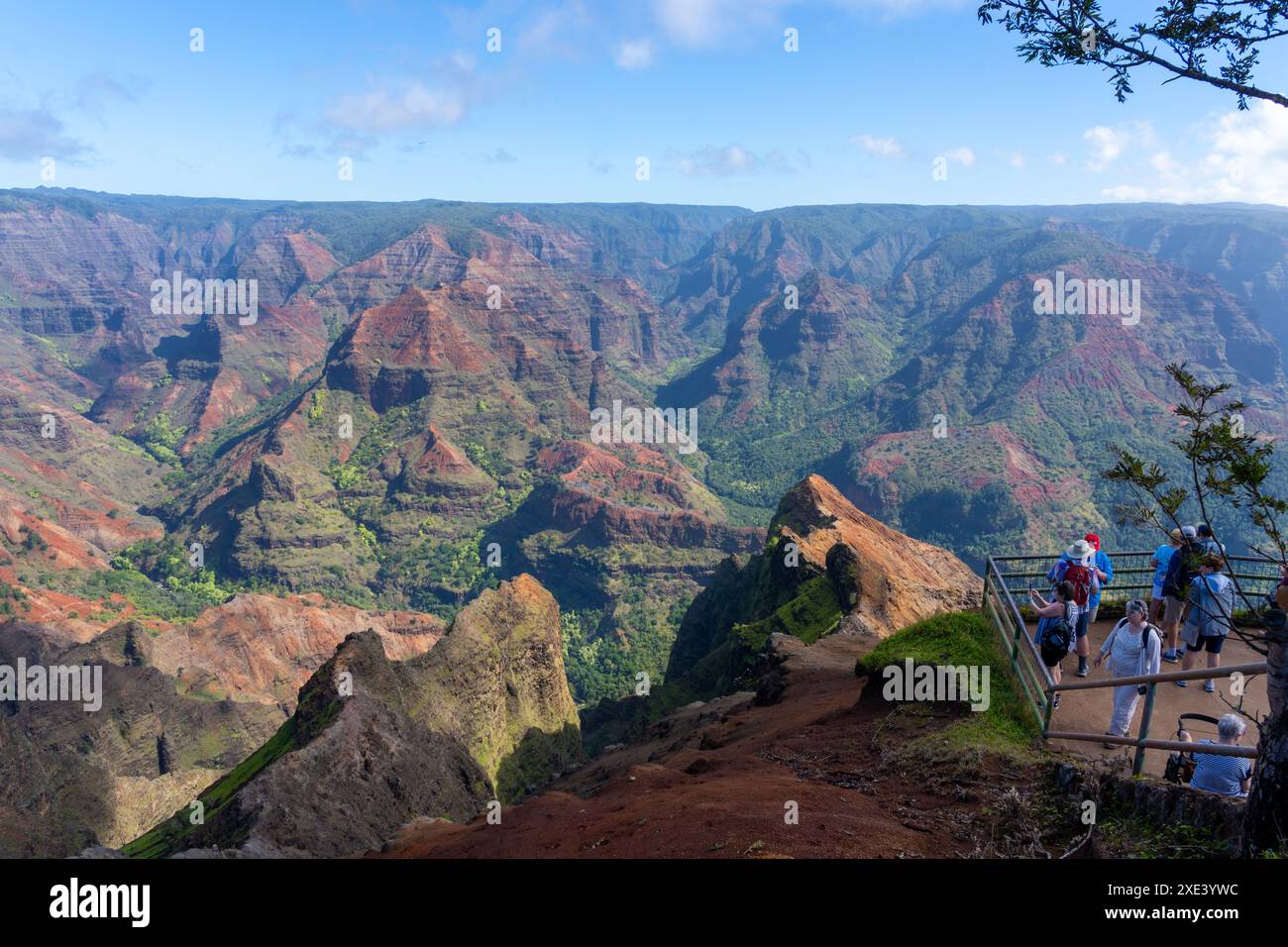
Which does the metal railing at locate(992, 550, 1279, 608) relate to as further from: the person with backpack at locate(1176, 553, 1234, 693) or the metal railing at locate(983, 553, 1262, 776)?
the person with backpack at locate(1176, 553, 1234, 693)

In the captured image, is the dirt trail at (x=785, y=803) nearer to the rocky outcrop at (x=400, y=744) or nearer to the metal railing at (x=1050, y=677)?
the metal railing at (x=1050, y=677)

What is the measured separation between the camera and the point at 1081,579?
49.3 ft

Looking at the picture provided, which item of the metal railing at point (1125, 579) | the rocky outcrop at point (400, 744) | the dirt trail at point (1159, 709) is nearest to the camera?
the dirt trail at point (1159, 709)

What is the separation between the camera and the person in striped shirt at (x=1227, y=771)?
33.8 ft

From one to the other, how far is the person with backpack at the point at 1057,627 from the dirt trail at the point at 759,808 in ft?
9.54

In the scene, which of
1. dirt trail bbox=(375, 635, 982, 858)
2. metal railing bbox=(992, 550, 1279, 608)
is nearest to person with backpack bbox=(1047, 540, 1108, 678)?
metal railing bbox=(992, 550, 1279, 608)

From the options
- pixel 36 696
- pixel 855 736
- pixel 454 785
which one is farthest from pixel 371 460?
pixel 855 736

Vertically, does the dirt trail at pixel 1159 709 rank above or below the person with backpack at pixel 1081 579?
below

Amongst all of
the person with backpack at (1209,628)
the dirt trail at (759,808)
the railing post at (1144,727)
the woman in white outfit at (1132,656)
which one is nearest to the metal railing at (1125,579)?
the person with backpack at (1209,628)

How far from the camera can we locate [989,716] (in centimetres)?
1535

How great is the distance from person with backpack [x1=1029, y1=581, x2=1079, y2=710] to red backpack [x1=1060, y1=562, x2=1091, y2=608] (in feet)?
0.50

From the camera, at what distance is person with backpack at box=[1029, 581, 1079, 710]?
47.0 feet

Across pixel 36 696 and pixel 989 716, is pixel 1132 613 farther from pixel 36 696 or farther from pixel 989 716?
pixel 36 696
